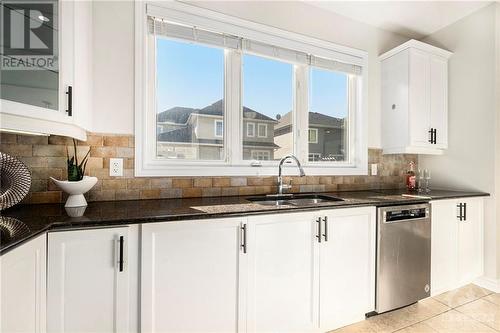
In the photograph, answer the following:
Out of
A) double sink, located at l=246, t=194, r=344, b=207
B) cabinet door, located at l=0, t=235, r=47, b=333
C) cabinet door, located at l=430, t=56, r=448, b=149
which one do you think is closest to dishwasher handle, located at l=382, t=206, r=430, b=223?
double sink, located at l=246, t=194, r=344, b=207

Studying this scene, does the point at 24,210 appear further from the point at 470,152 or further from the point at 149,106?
the point at 470,152

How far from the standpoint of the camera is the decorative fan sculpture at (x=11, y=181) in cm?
128

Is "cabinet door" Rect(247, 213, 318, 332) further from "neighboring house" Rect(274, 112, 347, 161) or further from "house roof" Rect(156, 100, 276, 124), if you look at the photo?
"house roof" Rect(156, 100, 276, 124)

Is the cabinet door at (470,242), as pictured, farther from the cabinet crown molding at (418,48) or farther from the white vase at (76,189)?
the white vase at (76,189)

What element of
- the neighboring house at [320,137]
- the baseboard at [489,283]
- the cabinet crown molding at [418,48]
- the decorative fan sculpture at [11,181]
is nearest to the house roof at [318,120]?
the neighboring house at [320,137]

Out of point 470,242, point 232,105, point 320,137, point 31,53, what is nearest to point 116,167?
point 31,53

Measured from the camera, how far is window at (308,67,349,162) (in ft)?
8.52

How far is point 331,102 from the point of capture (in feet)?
8.87

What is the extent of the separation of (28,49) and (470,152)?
3601 mm

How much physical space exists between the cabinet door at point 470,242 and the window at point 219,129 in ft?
7.45

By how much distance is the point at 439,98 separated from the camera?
9.05 feet

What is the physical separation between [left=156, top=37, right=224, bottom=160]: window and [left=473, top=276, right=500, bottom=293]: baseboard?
277 cm

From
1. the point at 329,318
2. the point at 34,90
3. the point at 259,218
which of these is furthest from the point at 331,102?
the point at 34,90

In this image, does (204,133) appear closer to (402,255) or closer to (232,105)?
(232,105)
